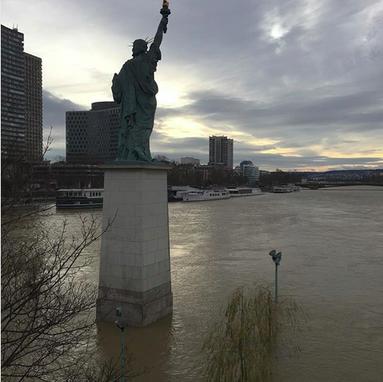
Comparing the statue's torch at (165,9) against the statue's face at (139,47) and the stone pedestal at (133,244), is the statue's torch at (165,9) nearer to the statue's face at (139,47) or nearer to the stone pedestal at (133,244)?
the statue's face at (139,47)

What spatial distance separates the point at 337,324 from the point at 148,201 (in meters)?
7.15

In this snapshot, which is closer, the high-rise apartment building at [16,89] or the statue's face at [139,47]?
the high-rise apartment building at [16,89]

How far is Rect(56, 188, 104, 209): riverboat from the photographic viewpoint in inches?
2316

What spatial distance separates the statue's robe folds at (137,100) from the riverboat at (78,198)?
4782cm

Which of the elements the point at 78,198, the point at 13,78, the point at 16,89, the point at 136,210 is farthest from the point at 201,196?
the point at 13,78

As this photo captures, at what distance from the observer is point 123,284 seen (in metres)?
→ 12.7

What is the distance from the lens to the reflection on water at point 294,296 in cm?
1083

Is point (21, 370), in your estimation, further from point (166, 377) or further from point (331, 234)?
point (331, 234)

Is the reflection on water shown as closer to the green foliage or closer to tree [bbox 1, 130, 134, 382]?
the green foliage

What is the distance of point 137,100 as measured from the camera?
13078mm

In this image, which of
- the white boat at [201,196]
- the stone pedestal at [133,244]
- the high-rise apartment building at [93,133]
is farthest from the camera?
the high-rise apartment building at [93,133]

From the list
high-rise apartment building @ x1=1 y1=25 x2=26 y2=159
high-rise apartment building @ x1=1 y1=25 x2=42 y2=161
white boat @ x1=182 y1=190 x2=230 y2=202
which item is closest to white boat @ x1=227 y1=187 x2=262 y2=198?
white boat @ x1=182 y1=190 x2=230 y2=202

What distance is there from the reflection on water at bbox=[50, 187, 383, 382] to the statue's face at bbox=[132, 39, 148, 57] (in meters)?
8.27

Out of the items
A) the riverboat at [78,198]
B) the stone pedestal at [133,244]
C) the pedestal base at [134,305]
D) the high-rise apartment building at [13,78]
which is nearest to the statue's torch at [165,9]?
the high-rise apartment building at [13,78]
